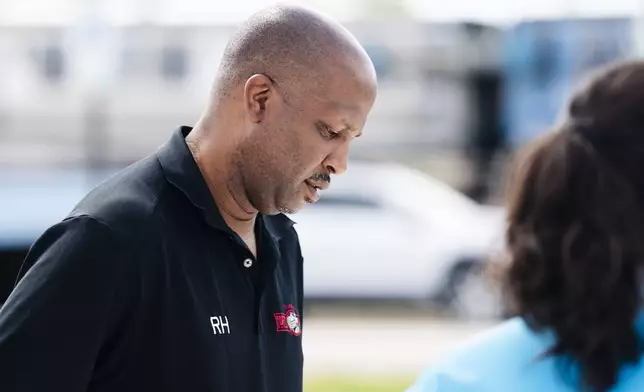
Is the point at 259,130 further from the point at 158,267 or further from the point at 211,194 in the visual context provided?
the point at 158,267

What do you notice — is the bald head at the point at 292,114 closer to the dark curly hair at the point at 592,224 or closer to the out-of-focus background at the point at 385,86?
the dark curly hair at the point at 592,224

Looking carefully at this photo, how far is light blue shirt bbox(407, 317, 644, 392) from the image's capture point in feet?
5.85

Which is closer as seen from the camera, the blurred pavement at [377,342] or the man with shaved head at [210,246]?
the man with shaved head at [210,246]

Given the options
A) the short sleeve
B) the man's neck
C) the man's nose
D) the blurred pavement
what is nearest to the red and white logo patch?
the man's neck

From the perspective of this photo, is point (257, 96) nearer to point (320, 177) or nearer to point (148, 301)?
point (320, 177)

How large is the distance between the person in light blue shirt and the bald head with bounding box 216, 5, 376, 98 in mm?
380

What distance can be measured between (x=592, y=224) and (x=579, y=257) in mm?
61

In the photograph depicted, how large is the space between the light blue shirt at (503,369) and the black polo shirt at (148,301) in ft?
1.10

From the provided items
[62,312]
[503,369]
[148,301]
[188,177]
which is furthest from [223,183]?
[503,369]

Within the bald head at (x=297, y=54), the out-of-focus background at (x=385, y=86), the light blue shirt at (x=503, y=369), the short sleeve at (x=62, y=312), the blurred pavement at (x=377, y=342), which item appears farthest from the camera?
the out-of-focus background at (x=385, y=86)

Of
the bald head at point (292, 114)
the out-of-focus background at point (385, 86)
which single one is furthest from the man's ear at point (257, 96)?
the out-of-focus background at point (385, 86)

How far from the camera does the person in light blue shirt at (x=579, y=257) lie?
170cm

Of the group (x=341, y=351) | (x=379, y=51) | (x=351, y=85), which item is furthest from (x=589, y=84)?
(x=379, y=51)

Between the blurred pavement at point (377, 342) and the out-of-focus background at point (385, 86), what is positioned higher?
the out-of-focus background at point (385, 86)
